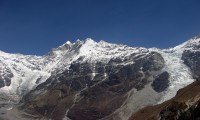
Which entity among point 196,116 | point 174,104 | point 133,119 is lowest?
point 196,116

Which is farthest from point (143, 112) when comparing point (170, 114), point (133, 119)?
point (170, 114)

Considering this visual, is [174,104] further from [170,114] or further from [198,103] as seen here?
[198,103]

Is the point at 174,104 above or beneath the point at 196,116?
above

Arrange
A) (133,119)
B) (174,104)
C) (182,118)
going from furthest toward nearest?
1. (133,119)
2. (174,104)
3. (182,118)

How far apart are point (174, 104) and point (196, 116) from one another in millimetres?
8235

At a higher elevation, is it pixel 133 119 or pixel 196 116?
pixel 133 119

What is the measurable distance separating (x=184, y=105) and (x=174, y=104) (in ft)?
9.24

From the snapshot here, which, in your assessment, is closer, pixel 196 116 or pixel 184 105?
pixel 196 116

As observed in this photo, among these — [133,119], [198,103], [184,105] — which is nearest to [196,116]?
[198,103]

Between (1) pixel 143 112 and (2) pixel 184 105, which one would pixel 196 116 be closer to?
(2) pixel 184 105

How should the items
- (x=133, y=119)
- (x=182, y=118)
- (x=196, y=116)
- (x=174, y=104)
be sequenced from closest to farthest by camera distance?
(x=196, y=116) < (x=182, y=118) < (x=174, y=104) < (x=133, y=119)

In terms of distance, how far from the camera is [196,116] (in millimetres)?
50938

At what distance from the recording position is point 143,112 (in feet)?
476

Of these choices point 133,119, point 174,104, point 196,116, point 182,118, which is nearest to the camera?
point 196,116
